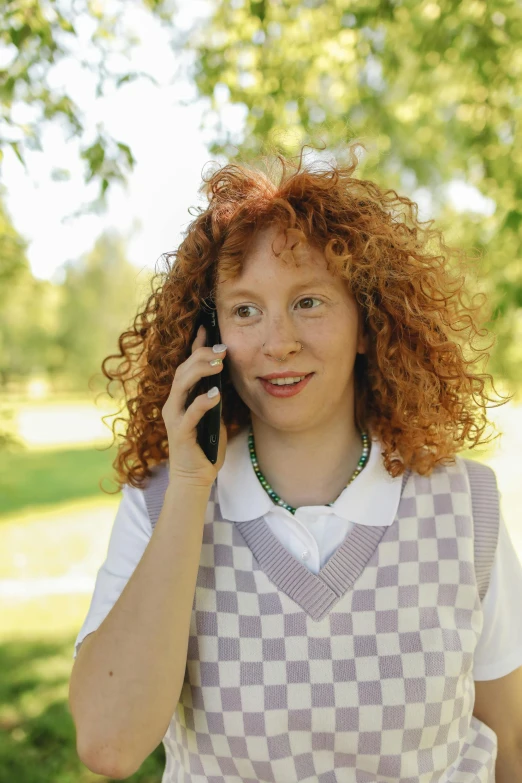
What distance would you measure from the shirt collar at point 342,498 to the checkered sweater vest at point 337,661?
1.2 inches

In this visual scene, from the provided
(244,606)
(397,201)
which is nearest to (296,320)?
(397,201)

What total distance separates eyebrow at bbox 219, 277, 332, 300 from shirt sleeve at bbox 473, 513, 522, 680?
31.7 inches

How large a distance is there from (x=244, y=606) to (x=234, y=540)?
6.5 inches

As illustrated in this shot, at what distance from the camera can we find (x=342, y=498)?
5.99 feet

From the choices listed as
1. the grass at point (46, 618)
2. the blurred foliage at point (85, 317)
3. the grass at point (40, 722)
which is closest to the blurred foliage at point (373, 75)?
the grass at point (46, 618)

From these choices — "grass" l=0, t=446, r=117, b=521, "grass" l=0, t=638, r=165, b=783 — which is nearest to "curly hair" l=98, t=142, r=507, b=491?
"grass" l=0, t=638, r=165, b=783

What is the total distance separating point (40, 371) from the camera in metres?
24.7

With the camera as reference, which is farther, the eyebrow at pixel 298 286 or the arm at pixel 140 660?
the eyebrow at pixel 298 286

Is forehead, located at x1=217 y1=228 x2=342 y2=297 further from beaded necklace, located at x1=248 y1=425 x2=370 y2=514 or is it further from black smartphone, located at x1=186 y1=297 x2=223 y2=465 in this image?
beaded necklace, located at x1=248 y1=425 x2=370 y2=514

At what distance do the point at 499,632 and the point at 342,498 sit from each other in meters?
0.51

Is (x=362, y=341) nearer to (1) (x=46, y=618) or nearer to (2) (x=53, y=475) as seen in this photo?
(1) (x=46, y=618)

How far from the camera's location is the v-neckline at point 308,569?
1672 mm

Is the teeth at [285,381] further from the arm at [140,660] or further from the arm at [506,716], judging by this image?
the arm at [506,716]

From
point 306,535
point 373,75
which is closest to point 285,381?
point 306,535
